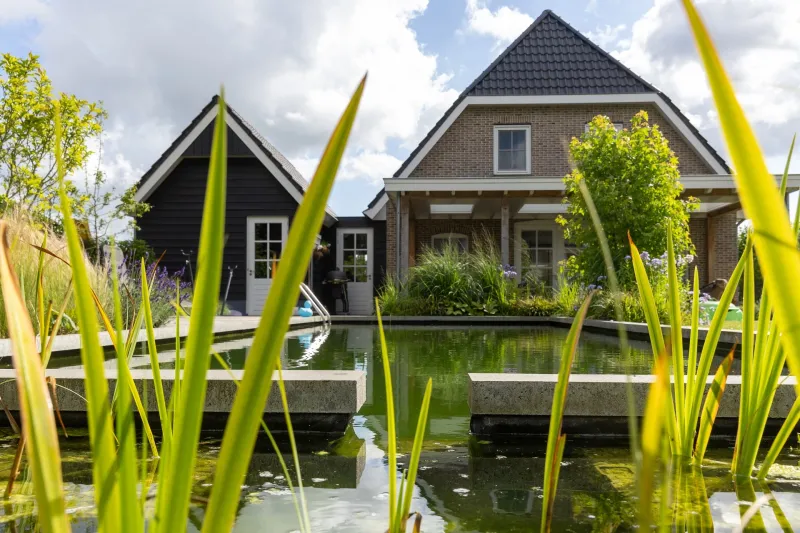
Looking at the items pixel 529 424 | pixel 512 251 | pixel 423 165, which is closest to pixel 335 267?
pixel 423 165

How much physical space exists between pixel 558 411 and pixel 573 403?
158 cm

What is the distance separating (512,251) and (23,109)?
9670mm

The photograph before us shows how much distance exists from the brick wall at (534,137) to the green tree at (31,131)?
679cm

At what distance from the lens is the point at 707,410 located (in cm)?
144

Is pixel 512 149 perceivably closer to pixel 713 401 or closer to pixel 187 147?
pixel 187 147

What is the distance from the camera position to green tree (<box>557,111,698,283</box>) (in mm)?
8880

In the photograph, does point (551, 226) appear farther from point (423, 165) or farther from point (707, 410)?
point (707, 410)

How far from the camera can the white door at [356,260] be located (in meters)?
14.0

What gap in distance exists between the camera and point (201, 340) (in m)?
0.40

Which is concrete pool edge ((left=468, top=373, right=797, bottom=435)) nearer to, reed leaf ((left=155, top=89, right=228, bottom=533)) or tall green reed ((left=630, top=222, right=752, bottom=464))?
tall green reed ((left=630, top=222, right=752, bottom=464))

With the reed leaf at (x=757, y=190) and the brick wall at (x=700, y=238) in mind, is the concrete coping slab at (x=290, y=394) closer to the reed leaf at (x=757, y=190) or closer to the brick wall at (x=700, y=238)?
the reed leaf at (x=757, y=190)

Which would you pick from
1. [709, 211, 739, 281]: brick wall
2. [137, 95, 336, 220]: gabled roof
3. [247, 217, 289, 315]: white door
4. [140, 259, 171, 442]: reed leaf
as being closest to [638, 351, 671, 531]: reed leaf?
[140, 259, 171, 442]: reed leaf

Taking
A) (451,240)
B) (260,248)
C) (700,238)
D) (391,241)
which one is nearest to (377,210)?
(391,241)

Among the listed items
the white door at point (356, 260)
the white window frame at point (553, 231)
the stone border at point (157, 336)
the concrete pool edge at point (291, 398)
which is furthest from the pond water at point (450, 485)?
the white window frame at point (553, 231)
